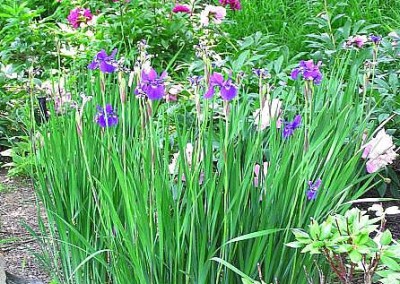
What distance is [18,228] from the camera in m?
3.24

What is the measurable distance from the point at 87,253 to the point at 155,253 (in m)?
0.31

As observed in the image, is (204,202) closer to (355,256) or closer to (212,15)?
(355,256)

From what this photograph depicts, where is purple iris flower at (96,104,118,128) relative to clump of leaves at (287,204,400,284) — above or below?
above

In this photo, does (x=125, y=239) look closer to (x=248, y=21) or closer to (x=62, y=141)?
(x=62, y=141)

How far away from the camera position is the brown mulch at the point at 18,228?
9.39 ft

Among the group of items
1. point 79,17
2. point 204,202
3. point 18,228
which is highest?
point 79,17

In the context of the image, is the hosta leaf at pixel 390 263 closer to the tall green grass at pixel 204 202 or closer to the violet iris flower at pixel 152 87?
the tall green grass at pixel 204 202

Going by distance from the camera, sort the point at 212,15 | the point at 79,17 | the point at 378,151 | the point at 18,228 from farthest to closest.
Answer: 1. the point at 79,17
2. the point at 212,15
3. the point at 18,228
4. the point at 378,151

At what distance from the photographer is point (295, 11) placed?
5652 mm

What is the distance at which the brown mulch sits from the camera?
2863mm

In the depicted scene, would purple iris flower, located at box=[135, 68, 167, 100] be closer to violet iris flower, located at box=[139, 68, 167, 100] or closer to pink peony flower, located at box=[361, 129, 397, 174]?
violet iris flower, located at box=[139, 68, 167, 100]

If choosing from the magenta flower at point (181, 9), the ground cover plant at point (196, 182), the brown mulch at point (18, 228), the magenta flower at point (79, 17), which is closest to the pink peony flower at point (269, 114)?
the ground cover plant at point (196, 182)

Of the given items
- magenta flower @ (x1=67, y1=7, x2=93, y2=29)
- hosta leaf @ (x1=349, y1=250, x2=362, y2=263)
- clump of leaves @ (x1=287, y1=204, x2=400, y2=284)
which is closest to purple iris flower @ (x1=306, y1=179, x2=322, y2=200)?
clump of leaves @ (x1=287, y1=204, x2=400, y2=284)

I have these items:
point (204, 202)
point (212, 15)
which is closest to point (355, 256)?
point (204, 202)
